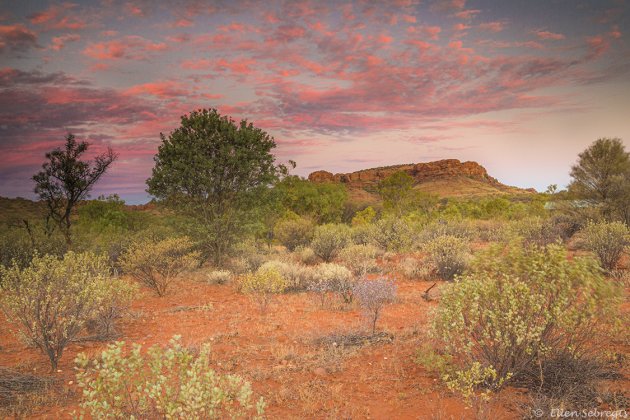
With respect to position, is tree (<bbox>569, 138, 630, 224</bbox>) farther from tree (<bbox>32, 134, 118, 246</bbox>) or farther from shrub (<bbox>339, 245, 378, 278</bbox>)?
tree (<bbox>32, 134, 118, 246</bbox>)

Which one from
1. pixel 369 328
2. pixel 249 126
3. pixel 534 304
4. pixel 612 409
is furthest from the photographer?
pixel 249 126

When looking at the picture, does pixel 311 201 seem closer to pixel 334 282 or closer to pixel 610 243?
pixel 334 282

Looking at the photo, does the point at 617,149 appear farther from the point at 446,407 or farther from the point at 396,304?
the point at 446,407

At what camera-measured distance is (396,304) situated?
422 inches

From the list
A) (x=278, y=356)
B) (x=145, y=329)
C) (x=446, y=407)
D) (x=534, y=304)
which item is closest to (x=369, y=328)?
(x=278, y=356)

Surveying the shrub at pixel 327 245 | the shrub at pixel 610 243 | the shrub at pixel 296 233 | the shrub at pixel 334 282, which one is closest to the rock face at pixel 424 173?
the shrub at pixel 296 233

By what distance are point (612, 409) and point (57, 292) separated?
917cm

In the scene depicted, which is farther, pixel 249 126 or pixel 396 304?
pixel 249 126

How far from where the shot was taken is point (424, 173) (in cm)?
16112

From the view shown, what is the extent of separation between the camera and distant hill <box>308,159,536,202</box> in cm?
13075

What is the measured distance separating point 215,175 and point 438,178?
147m

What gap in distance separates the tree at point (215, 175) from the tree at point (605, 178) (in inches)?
750

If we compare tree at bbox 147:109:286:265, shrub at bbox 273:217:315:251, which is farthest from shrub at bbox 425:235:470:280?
shrub at bbox 273:217:315:251

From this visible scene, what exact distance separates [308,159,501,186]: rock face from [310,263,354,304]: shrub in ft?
447
